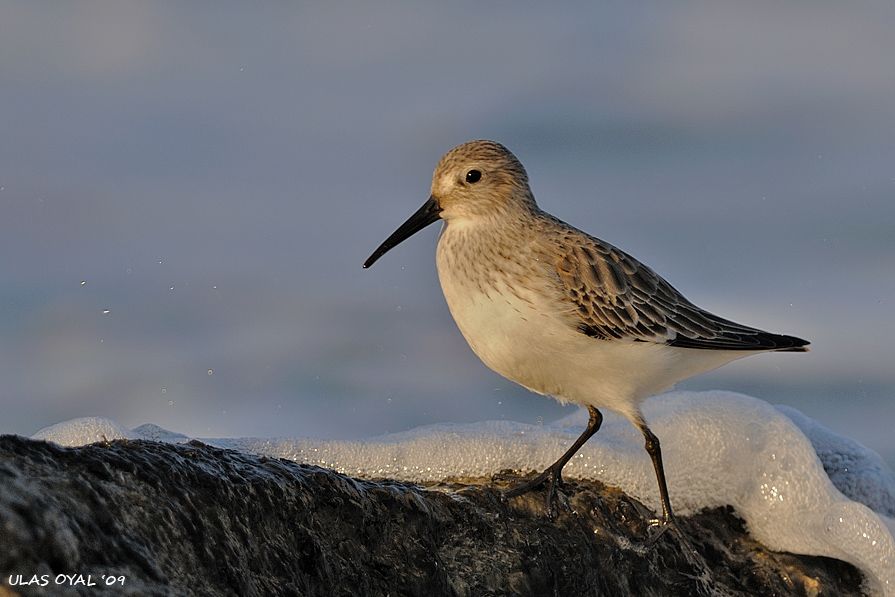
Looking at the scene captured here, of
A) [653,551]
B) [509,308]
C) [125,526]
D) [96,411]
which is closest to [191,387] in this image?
[96,411]

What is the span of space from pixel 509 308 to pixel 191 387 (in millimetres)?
4833

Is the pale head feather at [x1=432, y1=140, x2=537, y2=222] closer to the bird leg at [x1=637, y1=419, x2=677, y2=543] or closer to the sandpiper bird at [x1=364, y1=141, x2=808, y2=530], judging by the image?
the sandpiper bird at [x1=364, y1=141, x2=808, y2=530]

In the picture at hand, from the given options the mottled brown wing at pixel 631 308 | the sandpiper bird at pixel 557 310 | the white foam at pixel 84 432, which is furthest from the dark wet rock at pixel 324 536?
the white foam at pixel 84 432

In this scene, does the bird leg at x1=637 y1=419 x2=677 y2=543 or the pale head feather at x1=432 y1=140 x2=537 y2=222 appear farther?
the pale head feather at x1=432 y1=140 x2=537 y2=222

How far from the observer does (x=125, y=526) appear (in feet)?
9.61

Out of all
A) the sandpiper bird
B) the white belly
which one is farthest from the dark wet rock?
the white belly

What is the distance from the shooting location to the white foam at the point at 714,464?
4.98 meters

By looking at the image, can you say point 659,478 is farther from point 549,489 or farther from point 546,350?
point 546,350

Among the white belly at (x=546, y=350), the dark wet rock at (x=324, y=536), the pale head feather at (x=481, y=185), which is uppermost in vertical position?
the pale head feather at (x=481, y=185)

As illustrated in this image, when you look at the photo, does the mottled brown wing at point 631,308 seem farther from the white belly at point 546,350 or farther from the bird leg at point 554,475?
the bird leg at point 554,475

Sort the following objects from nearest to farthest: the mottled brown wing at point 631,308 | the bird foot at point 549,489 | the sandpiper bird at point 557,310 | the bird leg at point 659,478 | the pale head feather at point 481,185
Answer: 1. the bird foot at point 549,489
2. the bird leg at point 659,478
3. the sandpiper bird at point 557,310
4. the mottled brown wing at point 631,308
5. the pale head feather at point 481,185

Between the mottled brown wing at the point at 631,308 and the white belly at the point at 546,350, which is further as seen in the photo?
the mottled brown wing at the point at 631,308

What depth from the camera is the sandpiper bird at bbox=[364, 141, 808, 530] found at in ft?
16.1

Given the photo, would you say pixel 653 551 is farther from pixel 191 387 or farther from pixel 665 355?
pixel 191 387
